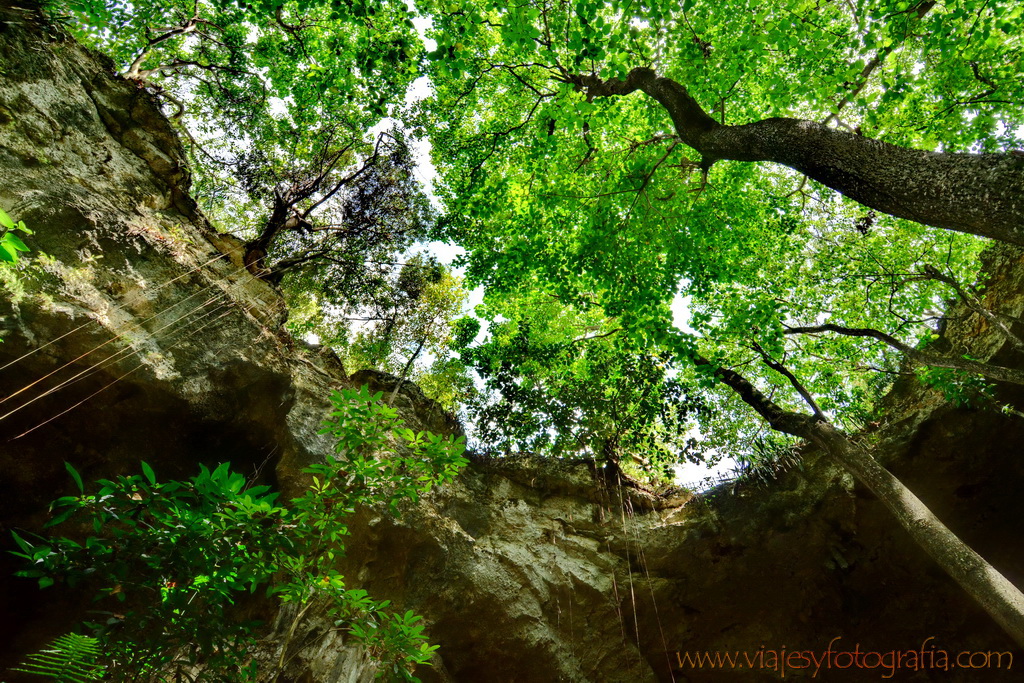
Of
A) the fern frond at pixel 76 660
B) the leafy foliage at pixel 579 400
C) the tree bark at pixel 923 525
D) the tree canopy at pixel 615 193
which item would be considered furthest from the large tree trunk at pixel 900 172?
the fern frond at pixel 76 660

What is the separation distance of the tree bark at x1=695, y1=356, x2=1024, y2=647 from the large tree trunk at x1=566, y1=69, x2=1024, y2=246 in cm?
355

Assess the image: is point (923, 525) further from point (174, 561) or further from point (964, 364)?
point (174, 561)

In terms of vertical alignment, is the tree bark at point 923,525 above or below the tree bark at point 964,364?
below

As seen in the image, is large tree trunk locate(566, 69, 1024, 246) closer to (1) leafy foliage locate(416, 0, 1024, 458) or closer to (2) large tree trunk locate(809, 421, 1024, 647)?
(1) leafy foliage locate(416, 0, 1024, 458)

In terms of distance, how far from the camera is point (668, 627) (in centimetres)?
840

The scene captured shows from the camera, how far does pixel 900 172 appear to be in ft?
12.3

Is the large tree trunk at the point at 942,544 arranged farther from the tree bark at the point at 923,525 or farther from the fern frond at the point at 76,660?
the fern frond at the point at 76,660

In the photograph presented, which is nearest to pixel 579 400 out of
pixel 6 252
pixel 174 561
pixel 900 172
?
pixel 900 172

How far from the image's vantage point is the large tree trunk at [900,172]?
3.21 m

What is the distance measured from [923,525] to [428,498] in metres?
6.68

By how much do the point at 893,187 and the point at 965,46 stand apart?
5.30 metres

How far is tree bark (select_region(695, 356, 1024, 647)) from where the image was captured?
14.7ft

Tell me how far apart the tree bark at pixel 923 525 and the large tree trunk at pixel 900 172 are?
3553 mm

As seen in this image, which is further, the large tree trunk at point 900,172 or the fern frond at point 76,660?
the large tree trunk at point 900,172
